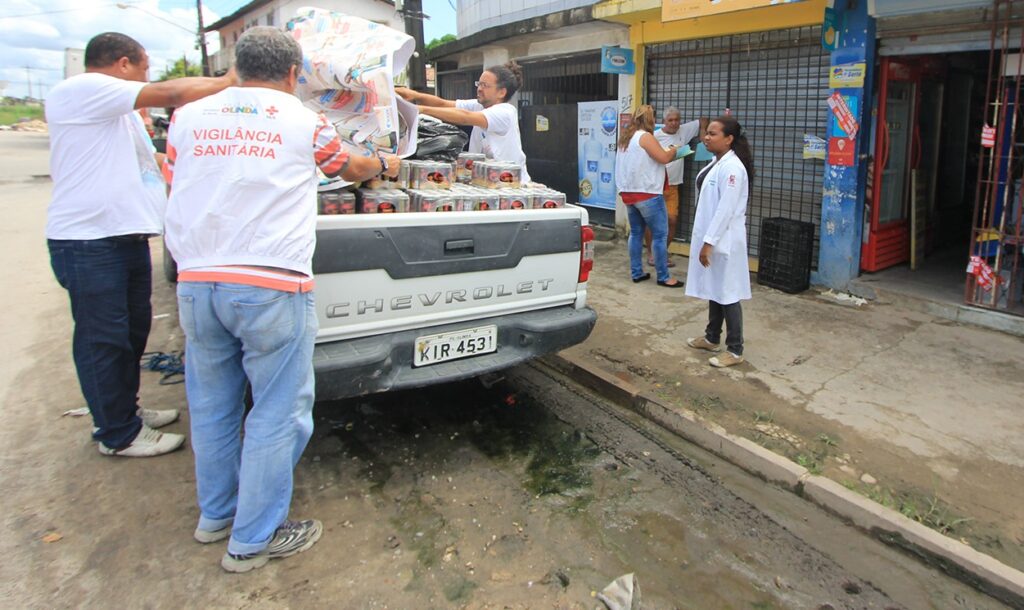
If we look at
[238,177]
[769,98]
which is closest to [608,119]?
[769,98]

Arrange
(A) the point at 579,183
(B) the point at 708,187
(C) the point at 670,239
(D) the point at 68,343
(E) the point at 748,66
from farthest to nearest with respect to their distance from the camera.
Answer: (A) the point at 579,183 → (C) the point at 670,239 → (E) the point at 748,66 → (D) the point at 68,343 → (B) the point at 708,187

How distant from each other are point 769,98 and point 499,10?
6212 millimetres

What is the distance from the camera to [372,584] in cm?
274

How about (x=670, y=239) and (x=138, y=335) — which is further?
(x=670, y=239)

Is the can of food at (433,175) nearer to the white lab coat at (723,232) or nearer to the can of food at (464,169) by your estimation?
the can of food at (464,169)

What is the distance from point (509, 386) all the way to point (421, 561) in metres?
2.04

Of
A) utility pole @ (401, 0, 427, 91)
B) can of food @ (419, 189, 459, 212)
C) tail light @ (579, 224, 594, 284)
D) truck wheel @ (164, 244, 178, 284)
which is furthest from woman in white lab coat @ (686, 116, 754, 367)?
truck wheel @ (164, 244, 178, 284)

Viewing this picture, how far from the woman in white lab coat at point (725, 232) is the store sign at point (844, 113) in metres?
2.11

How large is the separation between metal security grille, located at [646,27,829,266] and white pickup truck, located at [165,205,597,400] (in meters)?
4.02

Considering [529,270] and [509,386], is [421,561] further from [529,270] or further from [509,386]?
[509,386]

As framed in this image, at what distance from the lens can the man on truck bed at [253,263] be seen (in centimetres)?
254

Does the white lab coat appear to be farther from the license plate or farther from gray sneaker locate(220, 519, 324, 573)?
gray sneaker locate(220, 519, 324, 573)

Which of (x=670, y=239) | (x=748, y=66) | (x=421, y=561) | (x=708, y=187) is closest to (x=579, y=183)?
(x=670, y=239)

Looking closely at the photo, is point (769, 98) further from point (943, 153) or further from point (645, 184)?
point (943, 153)
